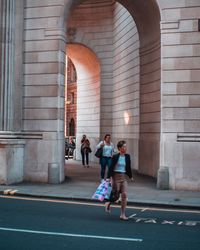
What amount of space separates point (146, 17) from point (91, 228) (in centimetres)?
1195

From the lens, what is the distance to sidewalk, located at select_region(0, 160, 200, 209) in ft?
45.7

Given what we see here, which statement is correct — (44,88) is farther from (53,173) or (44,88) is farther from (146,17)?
(146,17)

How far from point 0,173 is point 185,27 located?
26.9 ft

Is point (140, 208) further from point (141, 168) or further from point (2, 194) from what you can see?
point (141, 168)

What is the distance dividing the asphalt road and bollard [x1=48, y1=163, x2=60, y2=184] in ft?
14.5

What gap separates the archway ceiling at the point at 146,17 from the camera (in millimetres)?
18544

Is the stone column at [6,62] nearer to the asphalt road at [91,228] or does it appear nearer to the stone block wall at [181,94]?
the asphalt road at [91,228]

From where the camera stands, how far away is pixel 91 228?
995cm

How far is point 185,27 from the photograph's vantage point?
672 inches

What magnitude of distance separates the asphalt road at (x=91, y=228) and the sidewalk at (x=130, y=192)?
0.87 meters

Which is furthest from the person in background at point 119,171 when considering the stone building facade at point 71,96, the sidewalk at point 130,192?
the stone building facade at point 71,96

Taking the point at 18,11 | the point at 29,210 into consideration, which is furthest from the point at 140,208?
the point at 18,11

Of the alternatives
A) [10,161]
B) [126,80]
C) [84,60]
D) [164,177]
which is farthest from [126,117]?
[10,161]

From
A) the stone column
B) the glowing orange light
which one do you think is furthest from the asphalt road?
the glowing orange light
